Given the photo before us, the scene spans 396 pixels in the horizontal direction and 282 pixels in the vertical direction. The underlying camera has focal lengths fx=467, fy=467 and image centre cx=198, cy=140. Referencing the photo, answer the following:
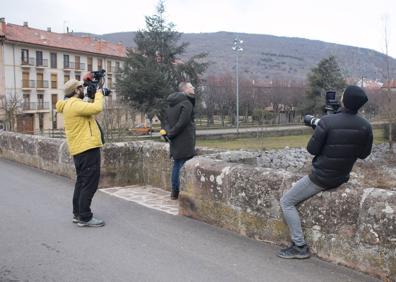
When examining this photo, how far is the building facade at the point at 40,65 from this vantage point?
56.0m

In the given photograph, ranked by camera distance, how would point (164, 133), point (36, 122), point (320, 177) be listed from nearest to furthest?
point (320, 177) → point (164, 133) → point (36, 122)

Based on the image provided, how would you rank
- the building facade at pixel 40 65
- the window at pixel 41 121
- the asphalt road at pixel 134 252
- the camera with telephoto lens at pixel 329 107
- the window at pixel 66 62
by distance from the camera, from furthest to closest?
the window at pixel 66 62, the window at pixel 41 121, the building facade at pixel 40 65, the camera with telephoto lens at pixel 329 107, the asphalt road at pixel 134 252

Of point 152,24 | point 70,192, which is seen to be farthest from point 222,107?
point 70,192

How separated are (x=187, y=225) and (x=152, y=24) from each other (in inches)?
1507

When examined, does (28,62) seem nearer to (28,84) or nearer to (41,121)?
(28,84)

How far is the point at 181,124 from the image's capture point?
6.34 metres

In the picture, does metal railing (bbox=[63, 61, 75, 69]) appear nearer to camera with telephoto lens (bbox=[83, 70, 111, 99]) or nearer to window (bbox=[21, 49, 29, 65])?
window (bbox=[21, 49, 29, 65])

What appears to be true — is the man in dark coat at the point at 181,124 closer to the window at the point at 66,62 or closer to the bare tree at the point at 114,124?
the bare tree at the point at 114,124

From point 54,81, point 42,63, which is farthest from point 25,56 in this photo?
point 54,81

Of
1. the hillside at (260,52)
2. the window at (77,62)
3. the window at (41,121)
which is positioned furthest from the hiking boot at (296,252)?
the hillside at (260,52)

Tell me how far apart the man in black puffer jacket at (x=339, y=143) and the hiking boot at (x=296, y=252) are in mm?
510

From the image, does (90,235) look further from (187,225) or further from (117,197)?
(117,197)

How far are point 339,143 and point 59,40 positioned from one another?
65.2 m

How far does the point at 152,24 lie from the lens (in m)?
41.8
